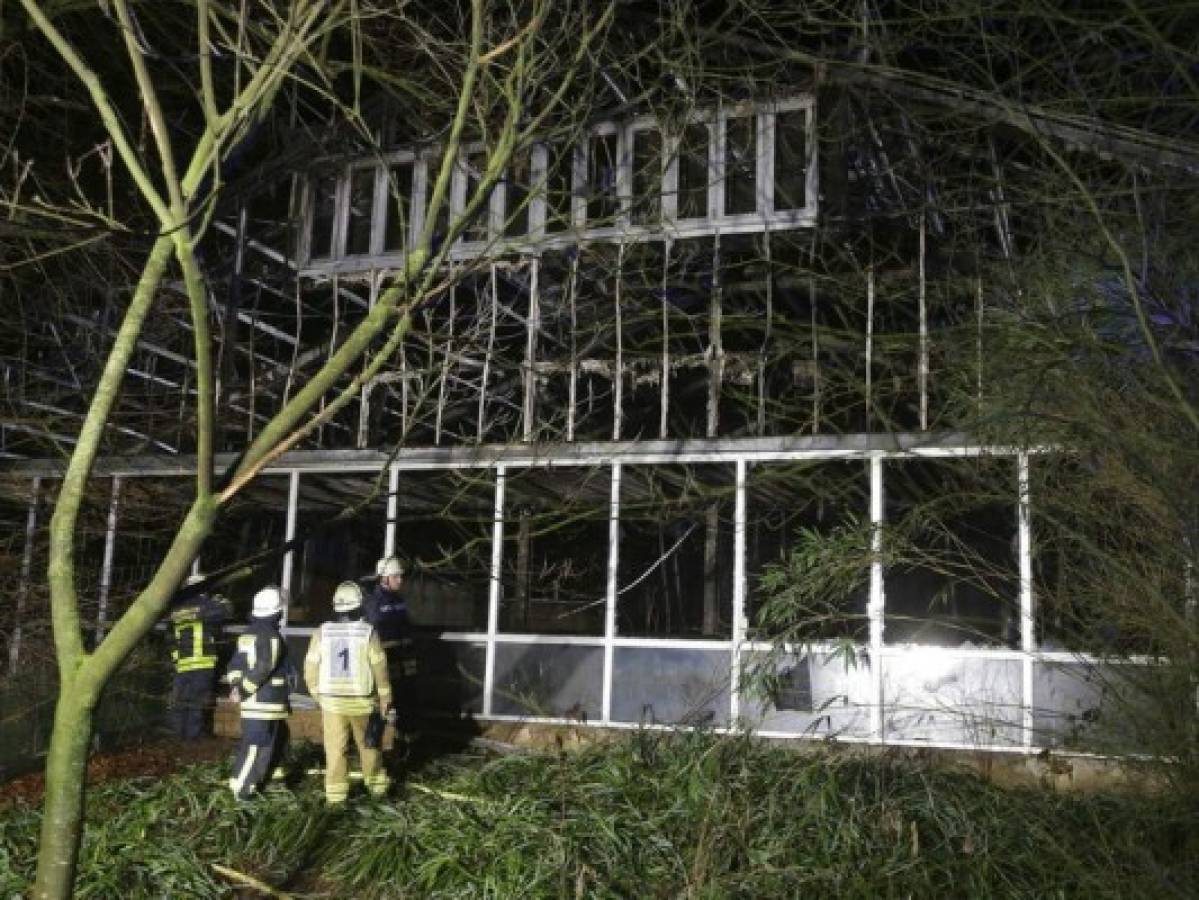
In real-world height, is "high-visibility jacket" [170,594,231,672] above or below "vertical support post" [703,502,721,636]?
below

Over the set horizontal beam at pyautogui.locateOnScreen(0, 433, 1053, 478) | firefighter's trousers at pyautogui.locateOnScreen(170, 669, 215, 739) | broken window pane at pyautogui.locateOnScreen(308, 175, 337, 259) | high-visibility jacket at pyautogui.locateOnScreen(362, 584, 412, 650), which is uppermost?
broken window pane at pyautogui.locateOnScreen(308, 175, 337, 259)

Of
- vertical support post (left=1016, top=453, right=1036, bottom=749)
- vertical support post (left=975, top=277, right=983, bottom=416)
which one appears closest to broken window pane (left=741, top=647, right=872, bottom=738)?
vertical support post (left=1016, top=453, right=1036, bottom=749)

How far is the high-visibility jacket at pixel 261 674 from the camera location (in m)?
9.37

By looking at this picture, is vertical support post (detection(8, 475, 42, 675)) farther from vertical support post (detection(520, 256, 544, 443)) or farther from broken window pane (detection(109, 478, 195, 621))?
vertical support post (detection(520, 256, 544, 443))

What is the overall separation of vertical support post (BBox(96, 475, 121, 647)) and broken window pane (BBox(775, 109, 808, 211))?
24.5 feet

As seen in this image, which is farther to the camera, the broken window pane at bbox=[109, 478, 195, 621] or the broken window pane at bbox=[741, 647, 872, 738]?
the broken window pane at bbox=[109, 478, 195, 621]

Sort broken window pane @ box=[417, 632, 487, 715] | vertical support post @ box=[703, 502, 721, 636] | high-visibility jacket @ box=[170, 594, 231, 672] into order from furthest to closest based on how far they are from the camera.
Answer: vertical support post @ box=[703, 502, 721, 636]
broken window pane @ box=[417, 632, 487, 715]
high-visibility jacket @ box=[170, 594, 231, 672]

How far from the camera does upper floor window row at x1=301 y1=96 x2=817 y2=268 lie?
1223 cm

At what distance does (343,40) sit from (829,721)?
26.8ft

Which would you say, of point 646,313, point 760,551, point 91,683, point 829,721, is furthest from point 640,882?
point 760,551

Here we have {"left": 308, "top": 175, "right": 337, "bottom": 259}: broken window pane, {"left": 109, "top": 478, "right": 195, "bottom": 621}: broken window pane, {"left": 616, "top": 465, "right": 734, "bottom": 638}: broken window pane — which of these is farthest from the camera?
{"left": 308, "top": 175, "right": 337, "bottom": 259}: broken window pane

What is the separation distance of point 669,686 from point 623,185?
5.10 metres

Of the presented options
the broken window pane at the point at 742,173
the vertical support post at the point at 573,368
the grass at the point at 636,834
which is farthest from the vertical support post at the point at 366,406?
the grass at the point at 636,834

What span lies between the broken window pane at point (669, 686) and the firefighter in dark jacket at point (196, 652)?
3691 millimetres
